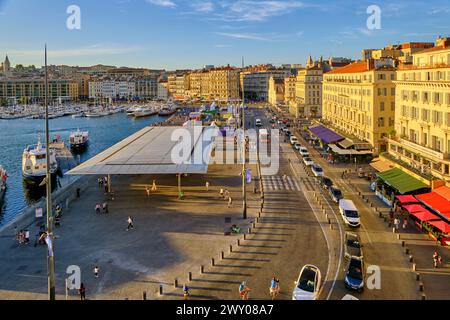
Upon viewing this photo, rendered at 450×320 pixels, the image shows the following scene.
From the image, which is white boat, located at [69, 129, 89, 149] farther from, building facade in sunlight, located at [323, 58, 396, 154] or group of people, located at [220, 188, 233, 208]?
group of people, located at [220, 188, 233, 208]

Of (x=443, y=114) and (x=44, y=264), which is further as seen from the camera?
(x=443, y=114)

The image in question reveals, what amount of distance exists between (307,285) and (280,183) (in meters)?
26.9

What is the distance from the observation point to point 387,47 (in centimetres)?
8006

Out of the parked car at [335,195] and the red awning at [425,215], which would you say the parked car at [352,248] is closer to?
the red awning at [425,215]

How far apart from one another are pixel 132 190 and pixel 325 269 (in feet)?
84.9

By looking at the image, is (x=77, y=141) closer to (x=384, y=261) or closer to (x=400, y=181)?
(x=400, y=181)

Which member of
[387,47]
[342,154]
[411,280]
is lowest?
[411,280]

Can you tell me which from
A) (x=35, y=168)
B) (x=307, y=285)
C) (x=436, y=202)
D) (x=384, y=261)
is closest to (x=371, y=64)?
(x=436, y=202)

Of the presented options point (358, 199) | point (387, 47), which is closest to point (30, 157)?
point (358, 199)

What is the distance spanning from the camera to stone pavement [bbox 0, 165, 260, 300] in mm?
24350

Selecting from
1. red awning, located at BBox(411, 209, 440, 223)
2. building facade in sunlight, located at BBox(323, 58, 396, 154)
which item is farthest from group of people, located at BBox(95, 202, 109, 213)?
building facade in sunlight, located at BBox(323, 58, 396, 154)

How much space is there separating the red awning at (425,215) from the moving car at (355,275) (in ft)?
31.6

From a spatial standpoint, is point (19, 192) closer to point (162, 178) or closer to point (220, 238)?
point (162, 178)

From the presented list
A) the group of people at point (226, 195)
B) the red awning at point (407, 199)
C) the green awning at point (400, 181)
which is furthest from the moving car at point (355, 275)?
the group of people at point (226, 195)
